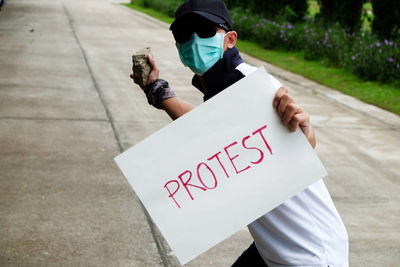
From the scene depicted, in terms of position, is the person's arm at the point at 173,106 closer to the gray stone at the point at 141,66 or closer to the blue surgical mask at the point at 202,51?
the gray stone at the point at 141,66

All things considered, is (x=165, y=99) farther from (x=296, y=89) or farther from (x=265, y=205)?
(x=296, y=89)

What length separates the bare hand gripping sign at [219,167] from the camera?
1.75m

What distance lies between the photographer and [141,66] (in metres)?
2.00

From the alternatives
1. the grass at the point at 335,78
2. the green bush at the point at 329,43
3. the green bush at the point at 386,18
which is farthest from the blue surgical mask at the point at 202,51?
the green bush at the point at 386,18

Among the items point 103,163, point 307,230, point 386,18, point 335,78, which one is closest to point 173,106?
point 307,230

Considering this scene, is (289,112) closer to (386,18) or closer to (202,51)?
(202,51)

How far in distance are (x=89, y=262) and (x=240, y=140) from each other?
2.46 metres

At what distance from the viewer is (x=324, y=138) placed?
25.1 ft

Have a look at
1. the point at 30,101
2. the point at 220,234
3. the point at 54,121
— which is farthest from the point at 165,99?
the point at 30,101

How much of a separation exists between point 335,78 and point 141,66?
35.4 feet

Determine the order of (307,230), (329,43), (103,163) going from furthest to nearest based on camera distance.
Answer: (329,43) < (103,163) < (307,230)

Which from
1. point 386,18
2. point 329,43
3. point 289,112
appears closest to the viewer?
point 289,112

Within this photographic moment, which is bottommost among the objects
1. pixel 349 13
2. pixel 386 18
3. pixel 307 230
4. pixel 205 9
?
pixel 349 13

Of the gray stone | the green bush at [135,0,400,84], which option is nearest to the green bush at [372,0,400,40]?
the green bush at [135,0,400,84]
